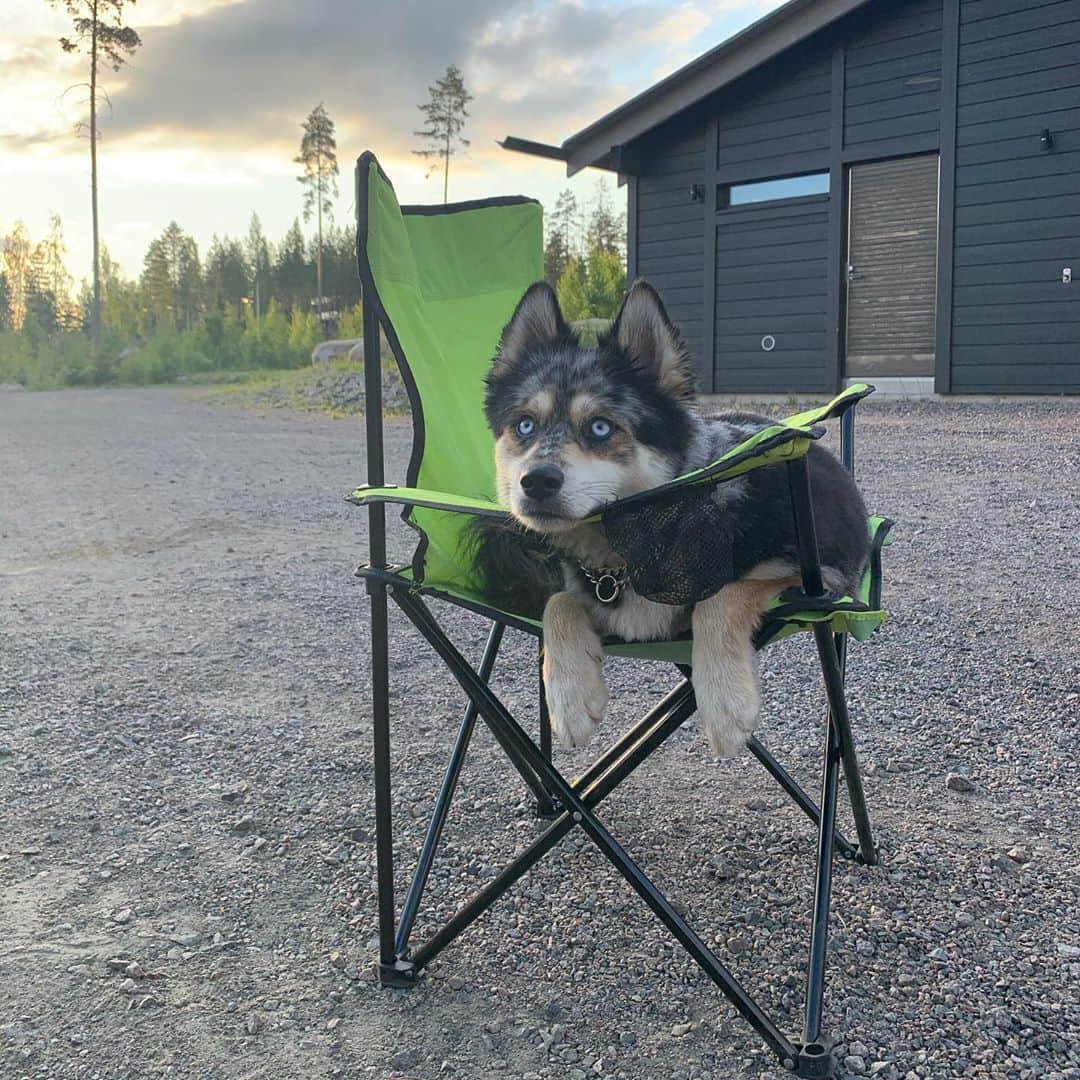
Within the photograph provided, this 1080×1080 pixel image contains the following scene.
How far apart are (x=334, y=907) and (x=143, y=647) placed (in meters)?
2.36

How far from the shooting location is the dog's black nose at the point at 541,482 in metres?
2.00

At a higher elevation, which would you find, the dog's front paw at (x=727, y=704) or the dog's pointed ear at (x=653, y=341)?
the dog's pointed ear at (x=653, y=341)

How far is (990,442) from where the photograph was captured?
9211 mm

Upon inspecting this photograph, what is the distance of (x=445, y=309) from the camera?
8.75 feet

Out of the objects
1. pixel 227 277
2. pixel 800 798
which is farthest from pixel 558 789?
pixel 227 277

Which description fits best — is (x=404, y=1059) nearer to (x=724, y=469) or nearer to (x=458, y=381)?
(x=724, y=469)

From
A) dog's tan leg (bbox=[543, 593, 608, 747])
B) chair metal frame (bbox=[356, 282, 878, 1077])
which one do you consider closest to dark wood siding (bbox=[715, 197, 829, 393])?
chair metal frame (bbox=[356, 282, 878, 1077])

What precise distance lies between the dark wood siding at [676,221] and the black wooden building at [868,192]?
0.03 metres

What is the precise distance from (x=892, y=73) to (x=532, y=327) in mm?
12056

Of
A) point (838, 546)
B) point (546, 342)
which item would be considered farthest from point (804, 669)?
point (546, 342)

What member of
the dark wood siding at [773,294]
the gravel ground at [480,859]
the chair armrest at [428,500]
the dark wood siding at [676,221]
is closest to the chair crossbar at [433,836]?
the gravel ground at [480,859]

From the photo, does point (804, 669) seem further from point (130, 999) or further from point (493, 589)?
point (130, 999)

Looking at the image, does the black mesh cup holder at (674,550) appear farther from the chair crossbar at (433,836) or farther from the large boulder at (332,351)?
the large boulder at (332,351)

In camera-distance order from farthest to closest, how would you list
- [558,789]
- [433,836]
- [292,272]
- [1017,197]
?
[292,272]
[1017,197]
[433,836]
[558,789]
